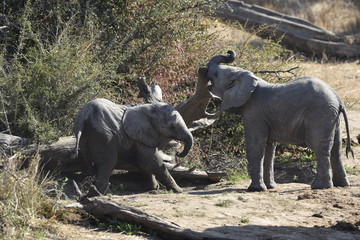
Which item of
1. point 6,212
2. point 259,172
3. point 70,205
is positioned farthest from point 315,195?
point 6,212

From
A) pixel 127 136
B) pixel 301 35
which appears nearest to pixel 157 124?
pixel 127 136

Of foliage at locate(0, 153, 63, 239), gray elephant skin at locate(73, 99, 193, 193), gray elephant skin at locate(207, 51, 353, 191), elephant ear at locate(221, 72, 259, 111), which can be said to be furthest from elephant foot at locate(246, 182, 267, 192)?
foliage at locate(0, 153, 63, 239)

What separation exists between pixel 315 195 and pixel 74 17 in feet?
16.1

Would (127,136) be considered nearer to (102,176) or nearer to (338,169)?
(102,176)

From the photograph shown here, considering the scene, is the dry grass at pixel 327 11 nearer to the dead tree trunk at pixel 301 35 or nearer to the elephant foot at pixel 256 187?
the dead tree trunk at pixel 301 35

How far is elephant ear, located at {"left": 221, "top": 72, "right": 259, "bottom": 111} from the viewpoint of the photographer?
9992 millimetres

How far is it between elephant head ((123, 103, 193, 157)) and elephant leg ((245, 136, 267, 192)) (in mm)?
761

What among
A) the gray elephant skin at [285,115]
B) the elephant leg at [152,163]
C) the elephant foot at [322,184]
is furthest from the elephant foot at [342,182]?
the elephant leg at [152,163]

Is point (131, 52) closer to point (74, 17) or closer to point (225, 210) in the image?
point (74, 17)

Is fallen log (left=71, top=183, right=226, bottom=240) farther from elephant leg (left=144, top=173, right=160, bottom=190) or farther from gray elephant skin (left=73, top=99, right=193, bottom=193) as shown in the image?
elephant leg (left=144, top=173, right=160, bottom=190)

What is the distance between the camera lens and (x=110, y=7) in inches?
508

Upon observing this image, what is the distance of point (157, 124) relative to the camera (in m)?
9.91

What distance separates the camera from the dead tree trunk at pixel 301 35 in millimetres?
19266

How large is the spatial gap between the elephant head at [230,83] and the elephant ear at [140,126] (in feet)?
3.17
